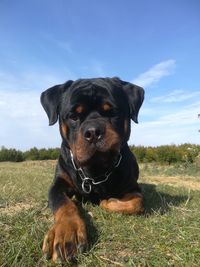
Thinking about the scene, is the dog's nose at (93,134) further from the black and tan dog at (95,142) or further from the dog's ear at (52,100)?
the dog's ear at (52,100)

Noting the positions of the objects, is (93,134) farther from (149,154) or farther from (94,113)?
(149,154)

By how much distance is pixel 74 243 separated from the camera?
8.05 feet

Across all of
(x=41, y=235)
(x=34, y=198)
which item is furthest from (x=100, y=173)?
(x=41, y=235)

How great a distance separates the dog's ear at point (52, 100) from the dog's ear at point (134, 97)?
0.65m

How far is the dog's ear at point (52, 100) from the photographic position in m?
4.16

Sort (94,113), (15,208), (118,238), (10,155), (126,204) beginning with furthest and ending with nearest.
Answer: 1. (10,155)
2. (94,113)
3. (15,208)
4. (126,204)
5. (118,238)

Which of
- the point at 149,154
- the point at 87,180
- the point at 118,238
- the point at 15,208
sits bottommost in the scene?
the point at 118,238

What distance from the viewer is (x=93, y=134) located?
11.0 ft

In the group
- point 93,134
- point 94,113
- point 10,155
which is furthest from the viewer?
point 10,155

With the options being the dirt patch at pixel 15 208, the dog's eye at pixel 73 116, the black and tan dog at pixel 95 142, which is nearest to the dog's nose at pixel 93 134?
the black and tan dog at pixel 95 142

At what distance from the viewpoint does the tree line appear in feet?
55.1

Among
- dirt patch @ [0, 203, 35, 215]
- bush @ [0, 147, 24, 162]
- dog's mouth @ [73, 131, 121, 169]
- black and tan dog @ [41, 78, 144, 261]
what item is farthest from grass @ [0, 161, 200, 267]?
bush @ [0, 147, 24, 162]

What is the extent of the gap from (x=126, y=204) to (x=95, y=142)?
61 centimetres

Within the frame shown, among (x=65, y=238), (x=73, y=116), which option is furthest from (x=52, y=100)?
(x=65, y=238)
